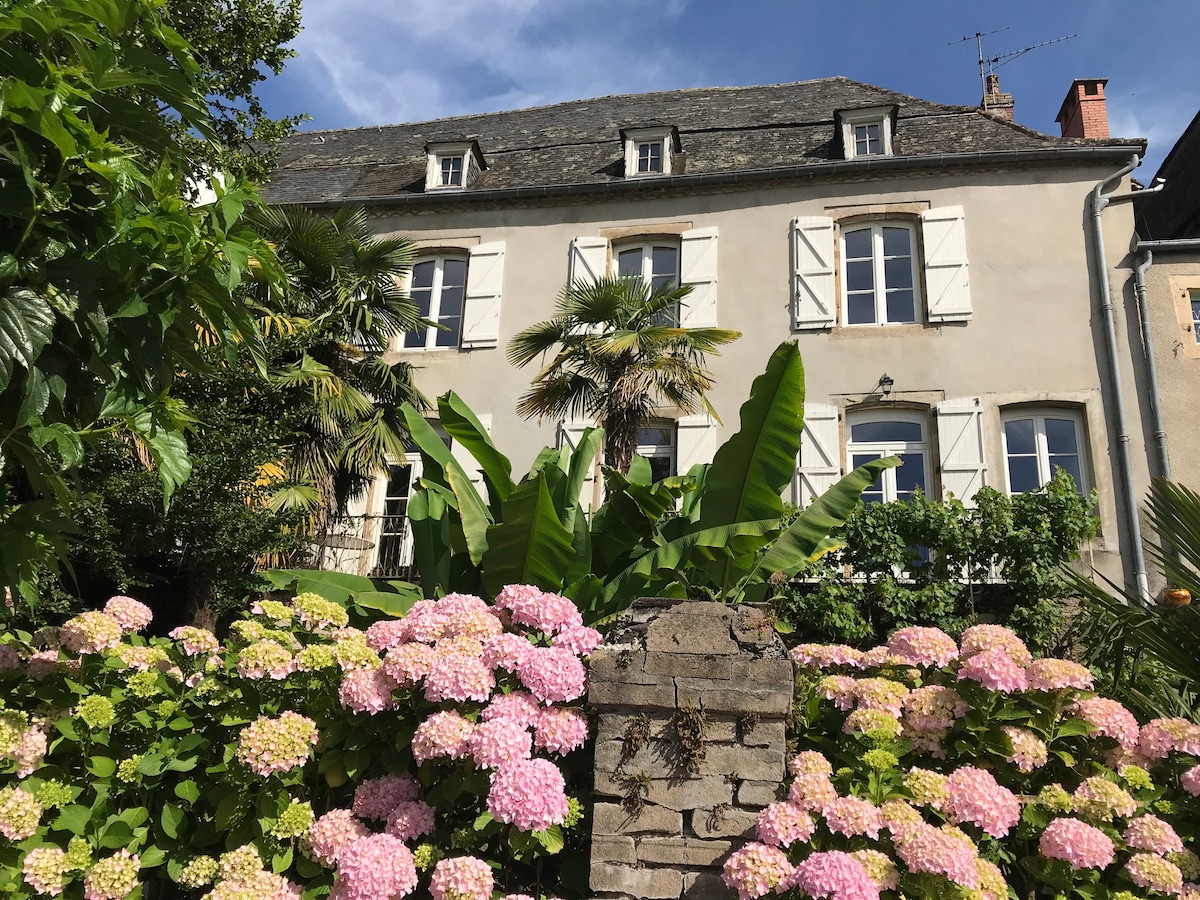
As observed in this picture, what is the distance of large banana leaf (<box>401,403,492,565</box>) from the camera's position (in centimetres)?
511

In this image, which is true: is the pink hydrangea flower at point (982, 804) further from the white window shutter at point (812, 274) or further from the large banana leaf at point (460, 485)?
the white window shutter at point (812, 274)

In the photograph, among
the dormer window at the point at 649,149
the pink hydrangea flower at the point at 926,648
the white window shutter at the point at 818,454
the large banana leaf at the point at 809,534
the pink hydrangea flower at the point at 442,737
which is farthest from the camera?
the dormer window at the point at 649,149

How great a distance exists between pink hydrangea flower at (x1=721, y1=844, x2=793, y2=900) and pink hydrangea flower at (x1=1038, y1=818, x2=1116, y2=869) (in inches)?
34.1

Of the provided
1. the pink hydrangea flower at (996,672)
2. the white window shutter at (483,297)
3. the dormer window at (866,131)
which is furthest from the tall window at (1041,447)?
the pink hydrangea flower at (996,672)

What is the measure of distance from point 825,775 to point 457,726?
3.94ft

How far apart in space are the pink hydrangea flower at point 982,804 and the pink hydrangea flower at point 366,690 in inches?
72.1

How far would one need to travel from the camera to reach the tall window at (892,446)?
39.4 ft

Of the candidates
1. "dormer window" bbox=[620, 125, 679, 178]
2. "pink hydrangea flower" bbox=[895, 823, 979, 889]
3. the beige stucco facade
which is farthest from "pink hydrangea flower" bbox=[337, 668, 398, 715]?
"dormer window" bbox=[620, 125, 679, 178]

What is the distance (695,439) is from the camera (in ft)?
41.1

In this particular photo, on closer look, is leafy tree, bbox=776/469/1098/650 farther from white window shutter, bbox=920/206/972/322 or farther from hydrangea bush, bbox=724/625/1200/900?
hydrangea bush, bbox=724/625/1200/900

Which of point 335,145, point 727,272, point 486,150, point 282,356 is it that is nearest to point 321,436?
point 282,356

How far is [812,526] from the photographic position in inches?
218

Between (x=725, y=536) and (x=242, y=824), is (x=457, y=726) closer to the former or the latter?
(x=242, y=824)

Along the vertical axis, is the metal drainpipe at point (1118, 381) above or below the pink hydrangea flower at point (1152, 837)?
above
